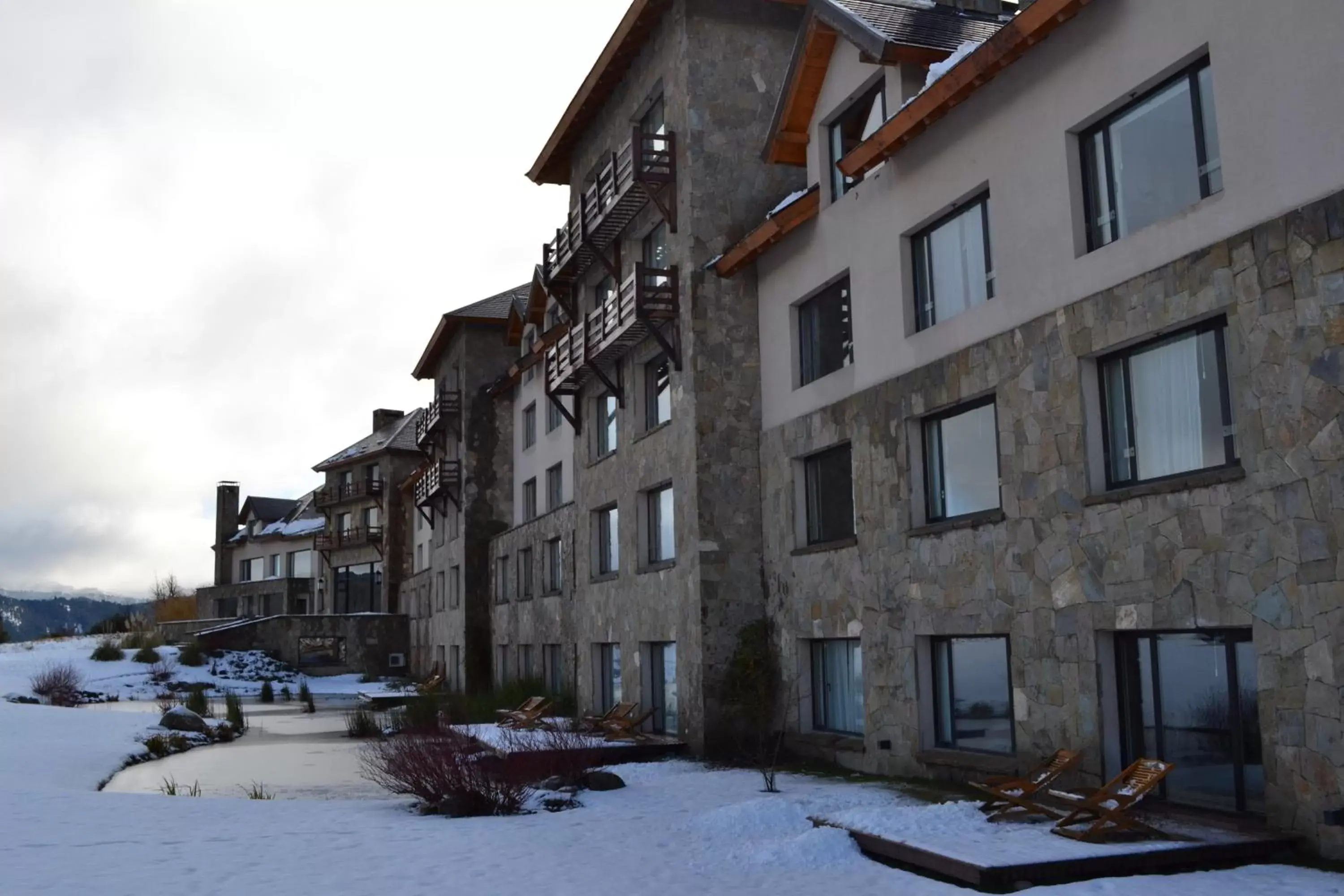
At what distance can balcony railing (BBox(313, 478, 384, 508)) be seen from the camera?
60531 mm

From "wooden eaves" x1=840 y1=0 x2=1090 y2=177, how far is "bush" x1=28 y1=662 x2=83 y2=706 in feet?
93.8

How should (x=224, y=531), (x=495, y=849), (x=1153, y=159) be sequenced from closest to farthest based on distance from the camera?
(x=1153, y=159) < (x=495, y=849) < (x=224, y=531)

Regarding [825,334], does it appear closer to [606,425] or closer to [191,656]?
[606,425]

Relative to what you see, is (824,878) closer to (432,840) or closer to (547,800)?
(432,840)

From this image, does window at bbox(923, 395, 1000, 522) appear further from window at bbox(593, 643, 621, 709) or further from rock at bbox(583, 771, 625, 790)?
window at bbox(593, 643, 621, 709)

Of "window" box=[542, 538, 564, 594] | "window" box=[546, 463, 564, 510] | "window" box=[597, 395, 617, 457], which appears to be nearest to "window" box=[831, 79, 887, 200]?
"window" box=[597, 395, 617, 457]

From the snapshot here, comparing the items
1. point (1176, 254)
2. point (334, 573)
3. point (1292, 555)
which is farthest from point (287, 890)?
point (334, 573)

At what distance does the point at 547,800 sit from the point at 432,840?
107 inches

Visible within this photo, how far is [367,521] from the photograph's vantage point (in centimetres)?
6231

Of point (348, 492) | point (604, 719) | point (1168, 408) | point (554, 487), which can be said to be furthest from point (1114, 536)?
point (348, 492)

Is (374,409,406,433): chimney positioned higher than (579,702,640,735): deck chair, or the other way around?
(374,409,406,433): chimney

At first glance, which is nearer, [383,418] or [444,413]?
[444,413]

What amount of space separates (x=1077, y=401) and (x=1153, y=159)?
252 centimetres

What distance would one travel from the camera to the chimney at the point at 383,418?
68500 millimetres
